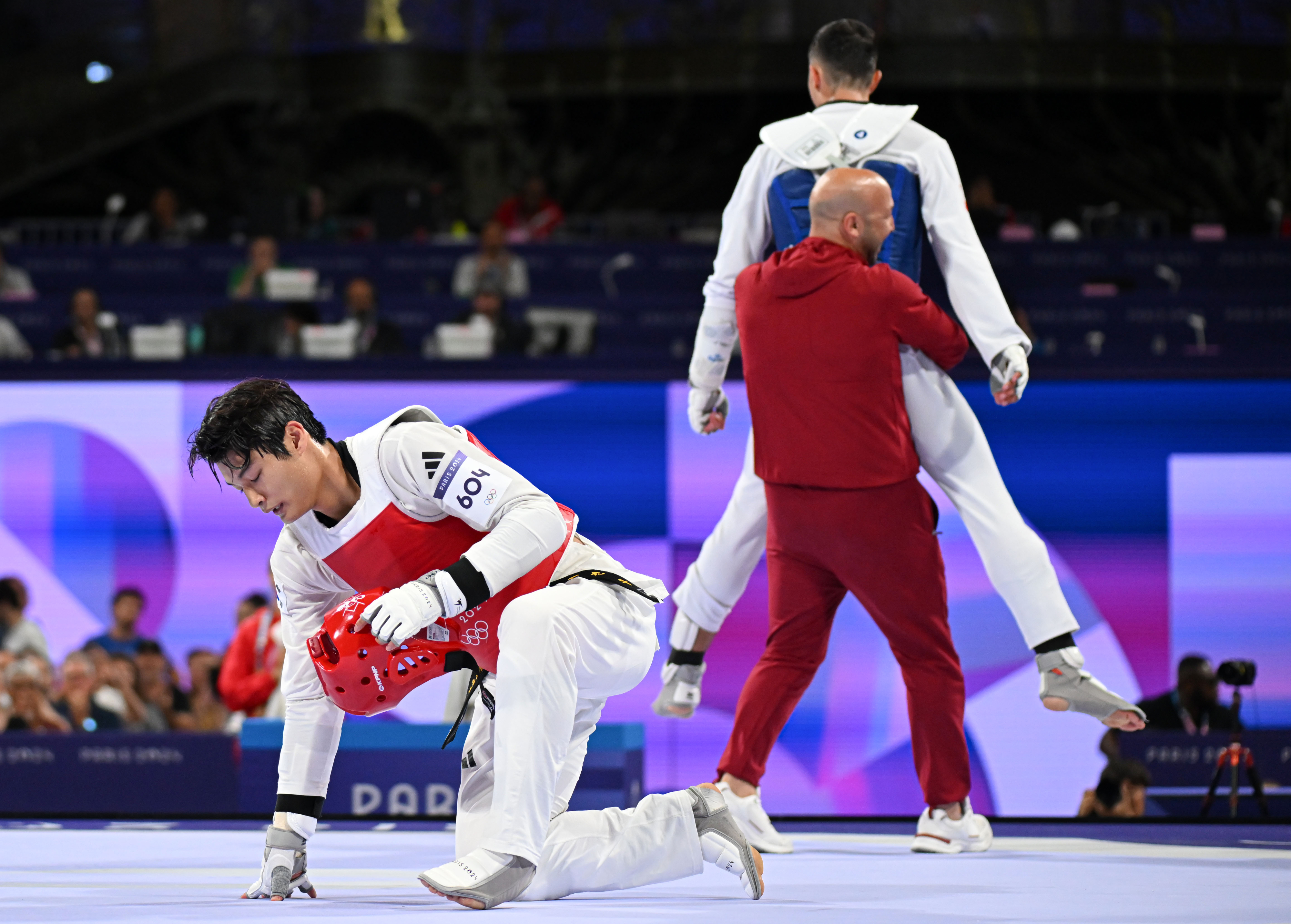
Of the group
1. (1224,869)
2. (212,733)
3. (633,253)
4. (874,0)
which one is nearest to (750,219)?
(1224,869)

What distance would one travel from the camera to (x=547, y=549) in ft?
8.46

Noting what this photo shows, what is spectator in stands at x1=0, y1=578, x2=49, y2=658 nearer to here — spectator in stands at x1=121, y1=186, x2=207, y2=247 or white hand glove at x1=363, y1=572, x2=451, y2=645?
white hand glove at x1=363, y1=572, x2=451, y2=645

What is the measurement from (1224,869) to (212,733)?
3.39m

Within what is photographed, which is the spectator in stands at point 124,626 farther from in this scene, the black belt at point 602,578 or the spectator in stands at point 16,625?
the black belt at point 602,578

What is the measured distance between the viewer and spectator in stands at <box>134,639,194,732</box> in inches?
226

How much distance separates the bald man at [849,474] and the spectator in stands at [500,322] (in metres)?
3.94

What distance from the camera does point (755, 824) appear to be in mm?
3445

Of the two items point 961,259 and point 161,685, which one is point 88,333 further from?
point 961,259

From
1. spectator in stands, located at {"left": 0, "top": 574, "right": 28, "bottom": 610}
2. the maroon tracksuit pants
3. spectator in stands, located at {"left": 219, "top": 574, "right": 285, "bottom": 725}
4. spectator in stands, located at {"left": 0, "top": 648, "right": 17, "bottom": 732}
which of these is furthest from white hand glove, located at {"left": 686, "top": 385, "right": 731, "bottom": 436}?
spectator in stands, located at {"left": 0, "top": 648, "right": 17, "bottom": 732}

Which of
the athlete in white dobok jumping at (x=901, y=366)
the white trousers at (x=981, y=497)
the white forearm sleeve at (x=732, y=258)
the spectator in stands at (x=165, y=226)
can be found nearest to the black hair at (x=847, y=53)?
the athlete in white dobok jumping at (x=901, y=366)

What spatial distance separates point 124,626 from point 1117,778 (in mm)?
3626

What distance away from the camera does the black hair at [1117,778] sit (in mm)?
4777

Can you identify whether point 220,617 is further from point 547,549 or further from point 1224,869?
point 1224,869

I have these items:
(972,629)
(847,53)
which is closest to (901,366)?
(847,53)
